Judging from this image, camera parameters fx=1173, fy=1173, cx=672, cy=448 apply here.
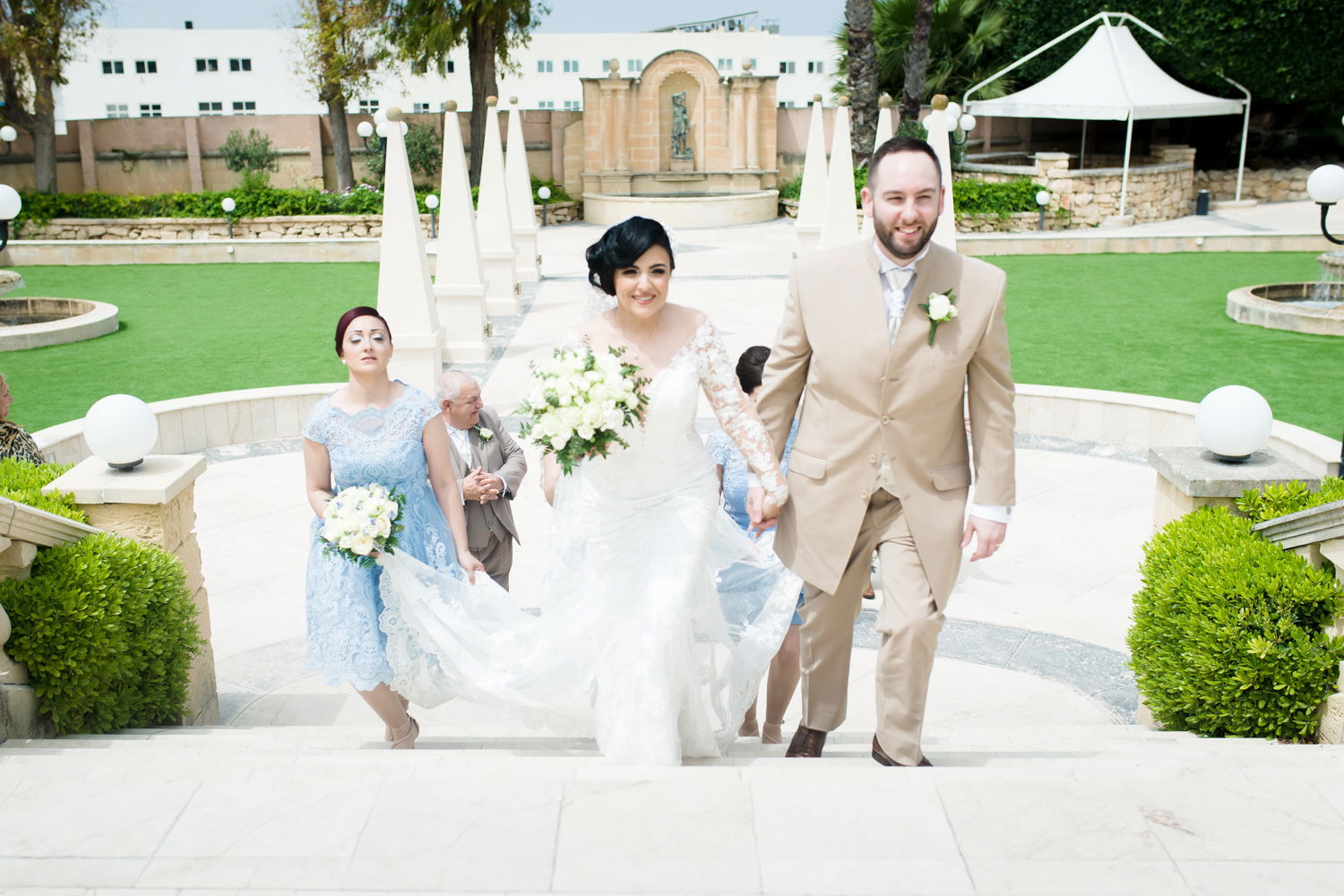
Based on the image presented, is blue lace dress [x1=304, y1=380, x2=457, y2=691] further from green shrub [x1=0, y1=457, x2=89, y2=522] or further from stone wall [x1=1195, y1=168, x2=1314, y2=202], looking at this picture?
stone wall [x1=1195, y1=168, x2=1314, y2=202]

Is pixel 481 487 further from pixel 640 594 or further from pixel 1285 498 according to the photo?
pixel 1285 498

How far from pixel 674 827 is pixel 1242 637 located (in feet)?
8.00

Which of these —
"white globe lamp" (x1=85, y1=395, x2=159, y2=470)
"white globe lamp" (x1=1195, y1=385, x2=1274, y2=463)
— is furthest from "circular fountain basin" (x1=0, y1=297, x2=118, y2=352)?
"white globe lamp" (x1=1195, y1=385, x2=1274, y2=463)

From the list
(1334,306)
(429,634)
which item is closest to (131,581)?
(429,634)

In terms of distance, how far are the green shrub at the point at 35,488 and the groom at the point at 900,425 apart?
2.97 m

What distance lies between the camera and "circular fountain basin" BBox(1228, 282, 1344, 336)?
13281mm

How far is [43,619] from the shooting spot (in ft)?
14.0

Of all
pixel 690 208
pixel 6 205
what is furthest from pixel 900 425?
pixel 690 208

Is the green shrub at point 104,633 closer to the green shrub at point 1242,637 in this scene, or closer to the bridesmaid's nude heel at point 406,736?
the bridesmaid's nude heel at point 406,736

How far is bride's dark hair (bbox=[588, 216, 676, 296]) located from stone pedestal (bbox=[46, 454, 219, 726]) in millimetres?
2113

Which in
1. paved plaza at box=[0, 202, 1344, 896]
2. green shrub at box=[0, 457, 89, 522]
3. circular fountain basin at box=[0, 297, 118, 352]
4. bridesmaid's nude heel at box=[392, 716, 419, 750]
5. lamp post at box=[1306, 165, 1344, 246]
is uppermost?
lamp post at box=[1306, 165, 1344, 246]

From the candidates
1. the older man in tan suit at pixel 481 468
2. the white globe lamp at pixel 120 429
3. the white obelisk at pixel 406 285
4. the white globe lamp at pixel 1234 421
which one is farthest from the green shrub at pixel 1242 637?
the white obelisk at pixel 406 285

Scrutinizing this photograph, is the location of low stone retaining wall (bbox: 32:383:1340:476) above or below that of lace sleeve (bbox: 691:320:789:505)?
below

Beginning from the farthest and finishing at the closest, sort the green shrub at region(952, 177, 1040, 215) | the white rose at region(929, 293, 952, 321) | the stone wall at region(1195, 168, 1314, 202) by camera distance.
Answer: the stone wall at region(1195, 168, 1314, 202) < the green shrub at region(952, 177, 1040, 215) < the white rose at region(929, 293, 952, 321)
